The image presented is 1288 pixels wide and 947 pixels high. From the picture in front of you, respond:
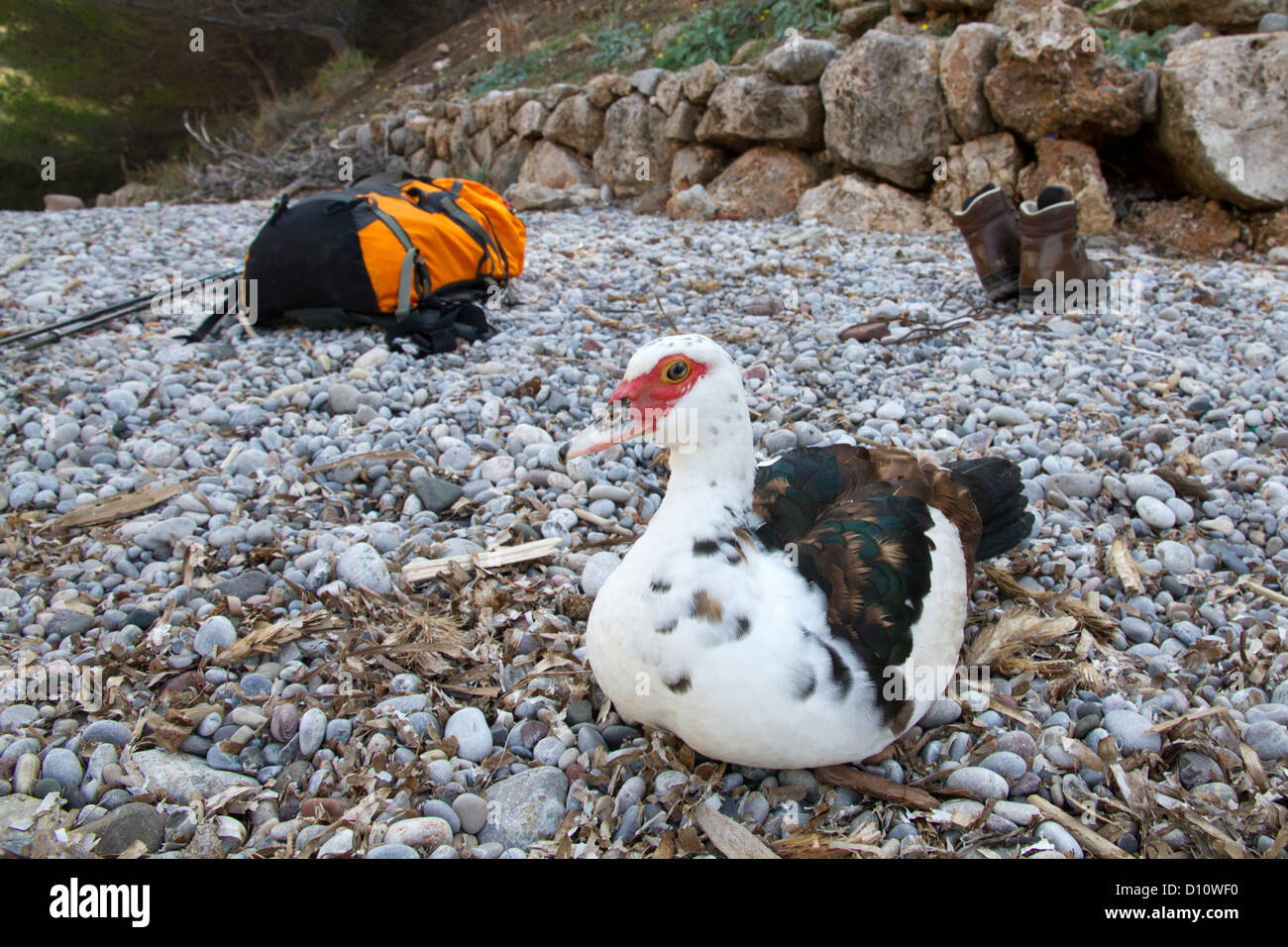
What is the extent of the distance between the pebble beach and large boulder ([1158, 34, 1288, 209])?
4.87 ft

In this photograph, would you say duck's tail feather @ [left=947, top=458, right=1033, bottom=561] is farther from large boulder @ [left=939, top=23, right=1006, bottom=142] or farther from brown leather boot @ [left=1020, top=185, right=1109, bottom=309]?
large boulder @ [left=939, top=23, right=1006, bottom=142]

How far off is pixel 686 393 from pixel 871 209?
21.3ft

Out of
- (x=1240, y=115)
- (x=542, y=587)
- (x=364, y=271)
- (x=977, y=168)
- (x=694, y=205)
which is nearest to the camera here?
(x=542, y=587)

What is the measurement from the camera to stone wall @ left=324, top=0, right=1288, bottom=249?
625 cm

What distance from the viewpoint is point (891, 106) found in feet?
24.6

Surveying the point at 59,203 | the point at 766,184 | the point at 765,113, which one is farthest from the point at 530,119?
the point at 59,203

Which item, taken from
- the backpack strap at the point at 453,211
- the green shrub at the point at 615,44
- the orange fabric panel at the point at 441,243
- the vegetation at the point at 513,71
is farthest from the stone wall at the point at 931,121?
the backpack strap at the point at 453,211

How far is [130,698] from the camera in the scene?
7.69 ft

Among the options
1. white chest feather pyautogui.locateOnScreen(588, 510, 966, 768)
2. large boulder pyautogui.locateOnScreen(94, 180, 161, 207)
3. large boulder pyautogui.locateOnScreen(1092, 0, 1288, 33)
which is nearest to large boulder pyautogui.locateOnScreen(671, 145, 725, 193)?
large boulder pyautogui.locateOnScreen(1092, 0, 1288, 33)

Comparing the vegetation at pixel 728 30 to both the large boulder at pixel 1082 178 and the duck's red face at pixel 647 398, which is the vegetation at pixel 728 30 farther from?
the duck's red face at pixel 647 398

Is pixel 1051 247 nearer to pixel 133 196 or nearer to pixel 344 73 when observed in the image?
pixel 133 196

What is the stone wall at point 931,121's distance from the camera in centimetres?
625

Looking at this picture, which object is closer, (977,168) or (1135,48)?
(1135,48)

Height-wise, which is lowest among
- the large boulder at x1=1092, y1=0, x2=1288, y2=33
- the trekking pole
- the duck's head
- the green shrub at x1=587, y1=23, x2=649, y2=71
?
the trekking pole
